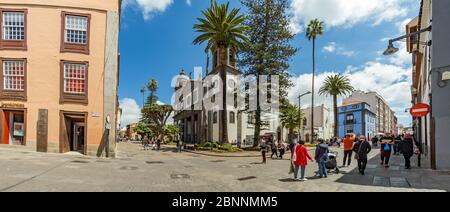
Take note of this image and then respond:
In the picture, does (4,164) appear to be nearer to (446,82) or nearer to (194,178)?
(194,178)

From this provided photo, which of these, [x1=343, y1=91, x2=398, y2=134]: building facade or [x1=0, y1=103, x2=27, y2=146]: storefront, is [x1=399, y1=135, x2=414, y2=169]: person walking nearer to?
[x1=0, y1=103, x2=27, y2=146]: storefront

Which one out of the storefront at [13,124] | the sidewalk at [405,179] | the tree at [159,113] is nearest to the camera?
the sidewalk at [405,179]

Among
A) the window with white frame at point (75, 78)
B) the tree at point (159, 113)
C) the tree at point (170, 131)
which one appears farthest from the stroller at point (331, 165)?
the tree at point (170, 131)

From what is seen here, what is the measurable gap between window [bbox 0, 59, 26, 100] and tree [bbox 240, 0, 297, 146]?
21979 mm

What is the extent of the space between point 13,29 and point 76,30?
4066 millimetres

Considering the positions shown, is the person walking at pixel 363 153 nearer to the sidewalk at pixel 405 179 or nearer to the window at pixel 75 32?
the sidewalk at pixel 405 179

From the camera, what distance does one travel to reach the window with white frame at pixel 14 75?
20.5 m

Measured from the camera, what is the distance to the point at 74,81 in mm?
21172

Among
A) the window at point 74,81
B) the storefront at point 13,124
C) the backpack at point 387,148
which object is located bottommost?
the backpack at point 387,148

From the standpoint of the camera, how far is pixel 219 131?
41.2m

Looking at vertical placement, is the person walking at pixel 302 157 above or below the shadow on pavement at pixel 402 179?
above

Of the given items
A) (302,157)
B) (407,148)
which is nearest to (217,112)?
(407,148)

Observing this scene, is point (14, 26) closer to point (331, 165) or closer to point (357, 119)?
point (331, 165)
